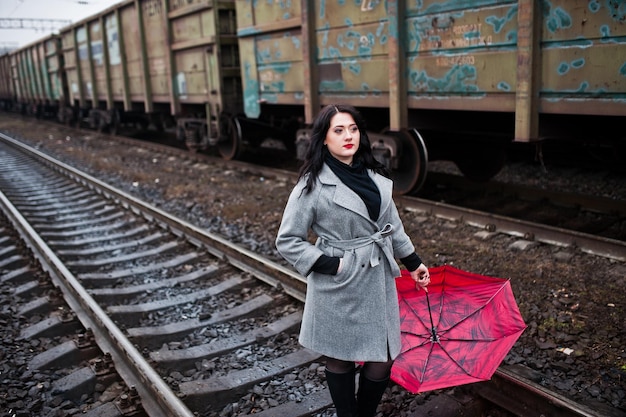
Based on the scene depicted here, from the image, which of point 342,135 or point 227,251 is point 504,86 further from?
point 342,135

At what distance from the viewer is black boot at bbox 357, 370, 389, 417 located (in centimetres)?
254

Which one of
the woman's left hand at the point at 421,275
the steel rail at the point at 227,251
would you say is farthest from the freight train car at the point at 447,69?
the woman's left hand at the point at 421,275

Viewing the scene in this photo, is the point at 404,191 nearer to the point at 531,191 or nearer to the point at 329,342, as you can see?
the point at 531,191

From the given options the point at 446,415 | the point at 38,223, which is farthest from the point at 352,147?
the point at 38,223

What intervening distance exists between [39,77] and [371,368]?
24.8 metres

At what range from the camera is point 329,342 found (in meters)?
2.40

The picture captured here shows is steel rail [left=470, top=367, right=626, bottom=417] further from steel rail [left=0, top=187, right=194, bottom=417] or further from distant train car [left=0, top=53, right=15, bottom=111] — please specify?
distant train car [left=0, top=53, right=15, bottom=111]

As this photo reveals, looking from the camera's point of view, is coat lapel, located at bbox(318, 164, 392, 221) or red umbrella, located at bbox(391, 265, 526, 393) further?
red umbrella, located at bbox(391, 265, 526, 393)

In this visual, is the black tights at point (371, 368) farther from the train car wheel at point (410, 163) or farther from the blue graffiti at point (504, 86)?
the train car wheel at point (410, 163)

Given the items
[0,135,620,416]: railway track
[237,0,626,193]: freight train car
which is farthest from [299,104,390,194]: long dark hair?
[237,0,626,193]: freight train car

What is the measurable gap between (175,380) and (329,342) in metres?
1.41

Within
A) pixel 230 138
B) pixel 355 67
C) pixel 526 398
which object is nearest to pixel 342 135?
pixel 526 398

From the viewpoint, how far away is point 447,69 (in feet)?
19.5

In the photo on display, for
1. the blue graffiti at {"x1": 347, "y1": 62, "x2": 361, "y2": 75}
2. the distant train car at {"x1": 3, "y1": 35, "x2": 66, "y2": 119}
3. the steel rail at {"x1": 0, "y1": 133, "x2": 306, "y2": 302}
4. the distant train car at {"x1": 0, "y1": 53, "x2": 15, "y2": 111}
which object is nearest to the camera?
the steel rail at {"x1": 0, "y1": 133, "x2": 306, "y2": 302}
